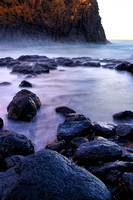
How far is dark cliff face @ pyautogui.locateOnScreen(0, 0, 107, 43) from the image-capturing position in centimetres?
3719

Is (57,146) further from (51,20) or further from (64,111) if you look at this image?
(51,20)

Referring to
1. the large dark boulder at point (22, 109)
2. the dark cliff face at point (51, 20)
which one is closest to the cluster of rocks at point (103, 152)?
the large dark boulder at point (22, 109)

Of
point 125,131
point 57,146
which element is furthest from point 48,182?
point 125,131

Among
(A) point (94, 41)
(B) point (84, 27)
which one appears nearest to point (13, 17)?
(B) point (84, 27)

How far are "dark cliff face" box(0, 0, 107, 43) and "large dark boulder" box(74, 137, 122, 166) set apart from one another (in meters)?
39.4

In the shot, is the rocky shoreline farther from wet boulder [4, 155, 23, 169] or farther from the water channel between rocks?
the water channel between rocks

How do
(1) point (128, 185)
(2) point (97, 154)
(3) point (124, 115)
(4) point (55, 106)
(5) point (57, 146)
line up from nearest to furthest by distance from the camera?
1. (1) point (128, 185)
2. (2) point (97, 154)
3. (5) point (57, 146)
4. (3) point (124, 115)
5. (4) point (55, 106)

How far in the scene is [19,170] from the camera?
1232mm

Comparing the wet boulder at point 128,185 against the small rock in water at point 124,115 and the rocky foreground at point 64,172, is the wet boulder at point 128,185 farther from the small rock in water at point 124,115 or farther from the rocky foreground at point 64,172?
the small rock in water at point 124,115

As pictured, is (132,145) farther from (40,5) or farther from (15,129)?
(40,5)

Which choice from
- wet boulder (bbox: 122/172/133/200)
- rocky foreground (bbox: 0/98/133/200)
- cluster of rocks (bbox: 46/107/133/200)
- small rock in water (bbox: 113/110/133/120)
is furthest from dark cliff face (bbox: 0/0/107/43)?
wet boulder (bbox: 122/172/133/200)

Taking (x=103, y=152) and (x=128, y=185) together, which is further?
(x=103, y=152)

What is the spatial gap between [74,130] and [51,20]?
4539 cm

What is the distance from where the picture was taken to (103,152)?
1647mm
